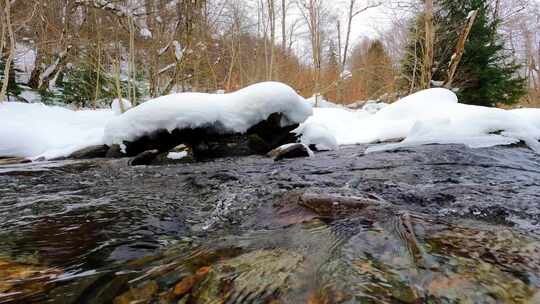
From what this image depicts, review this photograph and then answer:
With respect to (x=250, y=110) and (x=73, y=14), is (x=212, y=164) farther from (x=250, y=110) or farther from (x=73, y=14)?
(x=73, y=14)

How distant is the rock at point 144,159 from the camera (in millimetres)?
3301

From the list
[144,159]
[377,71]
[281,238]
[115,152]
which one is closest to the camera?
[281,238]

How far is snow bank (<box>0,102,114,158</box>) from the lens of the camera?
425 centimetres

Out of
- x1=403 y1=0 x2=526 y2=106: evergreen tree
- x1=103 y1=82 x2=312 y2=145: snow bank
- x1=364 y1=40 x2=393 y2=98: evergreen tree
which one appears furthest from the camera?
x1=364 y1=40 x2=393 y2=98: evergreen tree

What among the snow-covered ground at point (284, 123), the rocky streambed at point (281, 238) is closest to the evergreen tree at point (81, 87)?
the snow-covered ground at point (284, 123)

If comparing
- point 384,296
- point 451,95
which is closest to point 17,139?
point 384,296

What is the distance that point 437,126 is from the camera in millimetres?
3604

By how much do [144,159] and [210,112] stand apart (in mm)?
990

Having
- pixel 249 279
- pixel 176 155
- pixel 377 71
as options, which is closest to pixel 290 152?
pixel 176 155

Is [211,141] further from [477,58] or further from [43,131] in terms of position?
[477,58]

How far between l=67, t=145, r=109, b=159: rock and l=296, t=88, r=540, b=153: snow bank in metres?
2.90

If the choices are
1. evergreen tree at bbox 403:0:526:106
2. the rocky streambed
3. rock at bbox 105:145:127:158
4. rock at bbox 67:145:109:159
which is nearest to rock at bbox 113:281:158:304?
the rocky streambed

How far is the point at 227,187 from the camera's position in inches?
86.1

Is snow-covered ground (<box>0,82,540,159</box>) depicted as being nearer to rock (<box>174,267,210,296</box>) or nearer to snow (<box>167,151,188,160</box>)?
snow (<box>167,151,188,160</box>)
